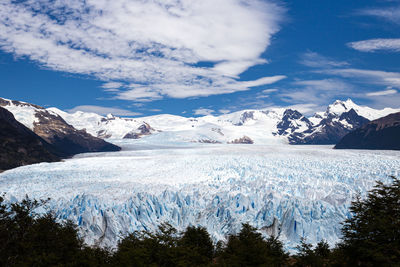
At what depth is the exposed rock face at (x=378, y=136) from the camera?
549 feet

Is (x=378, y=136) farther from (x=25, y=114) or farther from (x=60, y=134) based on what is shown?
(x=25, y=114)

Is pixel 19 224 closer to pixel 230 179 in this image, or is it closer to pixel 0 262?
pixel 0 262

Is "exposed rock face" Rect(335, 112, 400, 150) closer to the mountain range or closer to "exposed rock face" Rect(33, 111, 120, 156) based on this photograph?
"exposed rock face" Rect(33, 111, 120, 156)

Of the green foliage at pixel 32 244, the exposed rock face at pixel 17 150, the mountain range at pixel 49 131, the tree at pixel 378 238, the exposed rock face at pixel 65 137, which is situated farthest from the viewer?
the exposed rock face at pixel 65 137

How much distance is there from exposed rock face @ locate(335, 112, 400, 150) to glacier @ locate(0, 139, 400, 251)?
146 metres

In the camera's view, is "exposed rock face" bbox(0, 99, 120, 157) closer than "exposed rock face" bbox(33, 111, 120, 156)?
No

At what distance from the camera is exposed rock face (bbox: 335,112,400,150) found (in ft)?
549

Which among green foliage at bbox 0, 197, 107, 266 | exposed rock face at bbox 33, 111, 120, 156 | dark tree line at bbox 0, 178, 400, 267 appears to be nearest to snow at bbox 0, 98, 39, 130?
exposed rock face at bbox 33, 111, 120, 156

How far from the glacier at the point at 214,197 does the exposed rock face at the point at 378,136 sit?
145686mm

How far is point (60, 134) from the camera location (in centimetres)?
16475

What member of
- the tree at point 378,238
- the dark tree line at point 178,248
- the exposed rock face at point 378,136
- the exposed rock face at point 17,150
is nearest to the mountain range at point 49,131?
the exposed rock face at point 17,150

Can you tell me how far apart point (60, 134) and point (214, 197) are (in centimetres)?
15045

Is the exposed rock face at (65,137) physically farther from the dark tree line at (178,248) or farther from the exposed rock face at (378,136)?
the exposed rock face at (378,136)

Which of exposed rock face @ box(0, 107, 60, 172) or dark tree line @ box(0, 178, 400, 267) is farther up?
exposed rock face @ box(0, 107, 60, 172)
